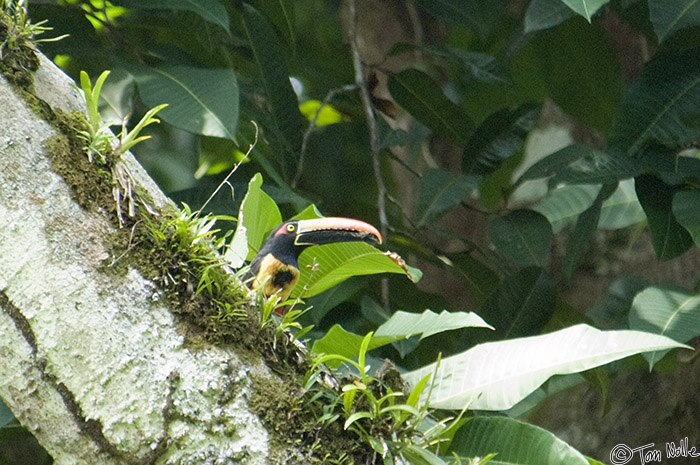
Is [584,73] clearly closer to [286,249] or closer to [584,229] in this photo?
[584,229]

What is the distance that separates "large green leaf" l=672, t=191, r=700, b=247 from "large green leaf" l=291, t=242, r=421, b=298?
78cm

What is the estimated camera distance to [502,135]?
259 cm

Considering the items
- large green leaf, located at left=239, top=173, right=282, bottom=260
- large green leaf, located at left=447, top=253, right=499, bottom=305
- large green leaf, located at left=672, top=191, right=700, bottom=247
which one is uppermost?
large green leaf, located at left=239, top=173, right=282, bottom=260

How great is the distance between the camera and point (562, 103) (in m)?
2.98

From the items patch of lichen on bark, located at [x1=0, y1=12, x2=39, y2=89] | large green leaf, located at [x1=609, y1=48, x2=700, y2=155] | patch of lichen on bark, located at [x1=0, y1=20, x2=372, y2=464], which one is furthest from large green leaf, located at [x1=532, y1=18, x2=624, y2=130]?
patch of lichen on bark, located at [x1=0, y1=12, x2=39, y2=89]

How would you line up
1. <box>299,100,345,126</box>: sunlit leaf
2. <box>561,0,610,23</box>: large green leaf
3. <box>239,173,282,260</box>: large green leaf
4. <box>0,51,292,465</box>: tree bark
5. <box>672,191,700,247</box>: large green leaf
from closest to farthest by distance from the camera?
1. <box>0,51,292,465</box>: tree bark
2. <box>239,173,282,260</box>: large green leaf
3. <box>561,0,610,23</box>: large green leaf
4. <box>672,191,700,247</box>: large green leaf
5. <box>299,100,345,126</box>: sunlit leaf

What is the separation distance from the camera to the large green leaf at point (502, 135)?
8.46ft

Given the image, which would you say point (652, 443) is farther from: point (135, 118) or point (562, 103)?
point (135, 118)

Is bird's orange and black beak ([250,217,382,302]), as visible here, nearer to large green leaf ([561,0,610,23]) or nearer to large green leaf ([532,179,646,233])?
large green leaf ([561,0,610,23])

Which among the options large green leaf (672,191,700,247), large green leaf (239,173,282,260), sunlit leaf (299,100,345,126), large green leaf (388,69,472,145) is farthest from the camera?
sunlit leaf (299,100,345,126)

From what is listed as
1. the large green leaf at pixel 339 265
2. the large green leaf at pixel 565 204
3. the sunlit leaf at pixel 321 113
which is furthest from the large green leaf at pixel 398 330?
the sunlit leaf at pixel 321 113

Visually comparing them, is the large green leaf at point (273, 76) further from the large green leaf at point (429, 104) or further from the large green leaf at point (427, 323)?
the large green leaf at point (427, 323)

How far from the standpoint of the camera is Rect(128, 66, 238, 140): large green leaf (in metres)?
2.05

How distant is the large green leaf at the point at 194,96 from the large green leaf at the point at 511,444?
98 cm
